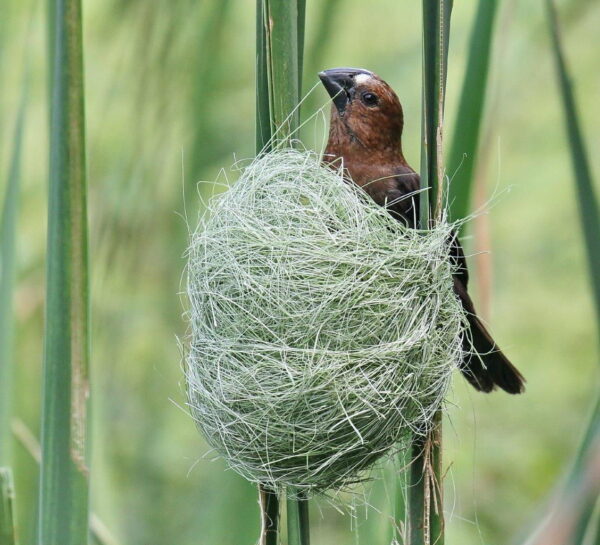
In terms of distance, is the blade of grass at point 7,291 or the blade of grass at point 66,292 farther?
the blade of grass at point 7,291

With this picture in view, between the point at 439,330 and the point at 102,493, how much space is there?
1.13 metres

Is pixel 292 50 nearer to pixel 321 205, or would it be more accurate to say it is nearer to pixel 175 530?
pixel 321 205

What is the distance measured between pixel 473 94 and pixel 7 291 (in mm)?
914

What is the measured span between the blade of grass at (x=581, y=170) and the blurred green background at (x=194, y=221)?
151 mm

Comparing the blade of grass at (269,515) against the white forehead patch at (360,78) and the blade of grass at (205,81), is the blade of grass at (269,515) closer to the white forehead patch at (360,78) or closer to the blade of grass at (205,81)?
the blade of grass at (205,81)

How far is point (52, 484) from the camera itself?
1196mm

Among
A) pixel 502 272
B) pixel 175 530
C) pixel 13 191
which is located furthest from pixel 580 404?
pixel 13 191

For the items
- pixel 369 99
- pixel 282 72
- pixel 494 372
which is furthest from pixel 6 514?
pixel 369 99

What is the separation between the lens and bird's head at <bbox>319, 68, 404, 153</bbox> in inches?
76.7

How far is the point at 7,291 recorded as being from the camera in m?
1.61

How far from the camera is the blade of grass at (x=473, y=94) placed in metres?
1.51

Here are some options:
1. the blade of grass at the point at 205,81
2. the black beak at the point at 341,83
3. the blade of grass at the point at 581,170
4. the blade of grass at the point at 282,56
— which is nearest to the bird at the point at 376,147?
the black beak at the point at 341,83

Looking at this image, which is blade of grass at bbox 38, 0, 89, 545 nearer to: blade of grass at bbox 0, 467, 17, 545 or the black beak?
blade of grass at bbox 0, 467, 17, 545

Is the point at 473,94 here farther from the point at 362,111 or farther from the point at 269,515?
the point at 269,515
